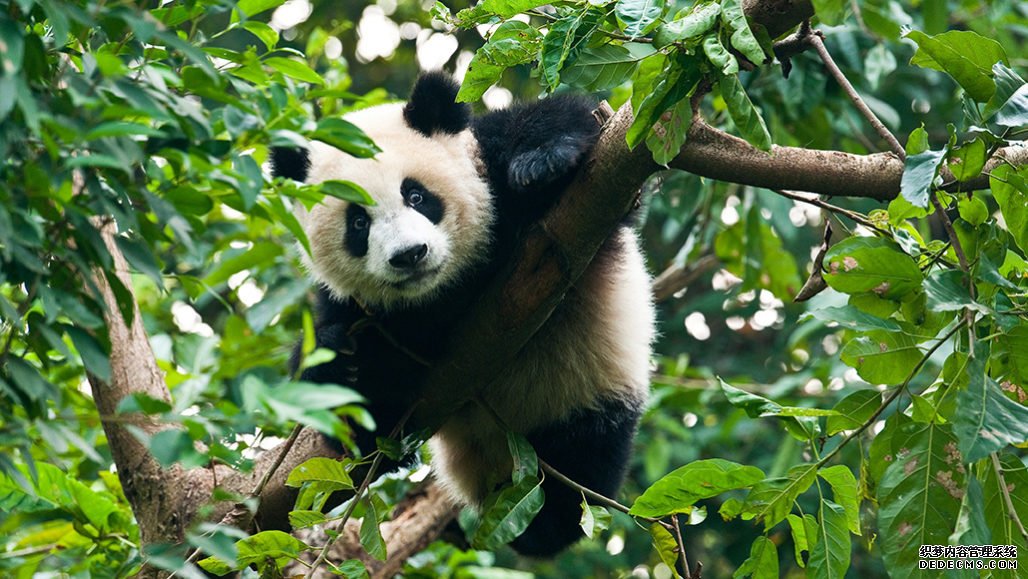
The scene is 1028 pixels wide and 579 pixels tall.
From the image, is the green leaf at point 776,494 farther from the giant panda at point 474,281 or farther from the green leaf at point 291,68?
the green leaf at point 291,68

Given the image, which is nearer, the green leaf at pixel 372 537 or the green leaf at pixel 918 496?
the green leaf at pixel 918 496

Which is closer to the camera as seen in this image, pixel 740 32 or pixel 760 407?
pixel 740 32

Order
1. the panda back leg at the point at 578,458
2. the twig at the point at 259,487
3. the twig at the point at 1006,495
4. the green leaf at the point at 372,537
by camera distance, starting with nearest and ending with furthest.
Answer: the twig at the point at 1006,495 < the green leaf at the point at 372,537 < the twig at the point at 259,487 < the panda back leg at the point at 578,458

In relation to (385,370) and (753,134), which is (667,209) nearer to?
(385,370)

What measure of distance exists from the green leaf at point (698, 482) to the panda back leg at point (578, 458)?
4.70ft

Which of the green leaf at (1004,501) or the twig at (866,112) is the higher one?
the twig at (866,112)

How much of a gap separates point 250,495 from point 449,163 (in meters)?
1.38

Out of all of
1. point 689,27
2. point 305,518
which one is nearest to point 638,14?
point 689,27

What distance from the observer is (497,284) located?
321 cm

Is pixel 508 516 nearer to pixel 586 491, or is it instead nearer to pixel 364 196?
pixel 586 491

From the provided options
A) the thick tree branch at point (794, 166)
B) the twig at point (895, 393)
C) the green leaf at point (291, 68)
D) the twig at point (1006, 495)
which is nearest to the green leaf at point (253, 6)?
the green leaf at point (291, 68)

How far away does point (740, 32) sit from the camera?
7.10 feet

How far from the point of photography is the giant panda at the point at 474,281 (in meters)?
3.34

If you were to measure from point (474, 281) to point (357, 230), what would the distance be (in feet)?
1.55
